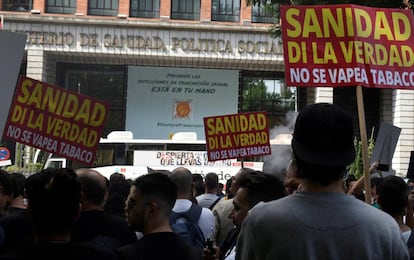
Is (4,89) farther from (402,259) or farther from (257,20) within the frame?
(257,20)

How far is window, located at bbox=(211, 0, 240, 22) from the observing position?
28.0 m

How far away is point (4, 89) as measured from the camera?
471 centimetres

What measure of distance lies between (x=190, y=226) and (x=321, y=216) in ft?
8.27

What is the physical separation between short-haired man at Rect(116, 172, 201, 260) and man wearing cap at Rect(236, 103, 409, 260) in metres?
0.80

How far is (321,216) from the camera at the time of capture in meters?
2.05

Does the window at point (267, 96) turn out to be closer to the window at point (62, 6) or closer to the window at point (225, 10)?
the window at point (225, 10)

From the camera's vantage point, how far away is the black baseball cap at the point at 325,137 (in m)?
2.11

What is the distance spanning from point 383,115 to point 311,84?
1000 inches

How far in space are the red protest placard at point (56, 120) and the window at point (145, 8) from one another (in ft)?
71.2

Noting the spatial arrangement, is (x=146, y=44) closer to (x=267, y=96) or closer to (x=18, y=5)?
(x=18, y=5)

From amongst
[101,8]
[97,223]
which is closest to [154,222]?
[97,223]

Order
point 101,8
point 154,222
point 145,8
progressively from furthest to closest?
1. point 145,8
2. point 101,8
3. point 154,222

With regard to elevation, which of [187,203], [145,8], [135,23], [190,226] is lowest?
[190,226]

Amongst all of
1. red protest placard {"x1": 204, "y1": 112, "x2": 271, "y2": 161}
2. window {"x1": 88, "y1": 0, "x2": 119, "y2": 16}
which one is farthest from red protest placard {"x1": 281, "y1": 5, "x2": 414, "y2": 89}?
window {"x1": 88, "y1": 0, "x2": 119, "y2": 16}
